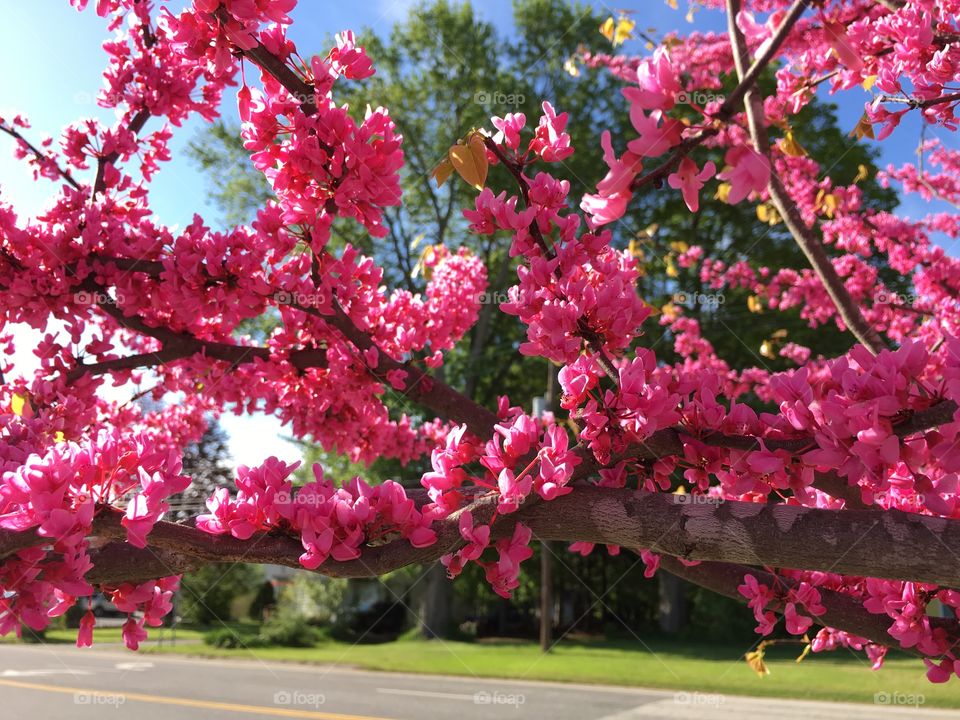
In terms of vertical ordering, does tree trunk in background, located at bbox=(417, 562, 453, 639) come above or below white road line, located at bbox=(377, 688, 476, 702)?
above

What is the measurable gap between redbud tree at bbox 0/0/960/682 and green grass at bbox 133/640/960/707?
9237 millimetres

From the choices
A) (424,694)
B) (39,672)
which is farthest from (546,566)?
(39,672)

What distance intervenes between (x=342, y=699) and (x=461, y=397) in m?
9.76

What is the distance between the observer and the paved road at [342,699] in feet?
30.7

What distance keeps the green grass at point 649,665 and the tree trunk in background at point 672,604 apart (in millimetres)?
2606

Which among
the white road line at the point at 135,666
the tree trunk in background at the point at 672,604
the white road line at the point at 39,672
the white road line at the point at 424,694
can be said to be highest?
the tree trunk in background at the point at 672,604

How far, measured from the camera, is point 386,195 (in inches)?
95.3

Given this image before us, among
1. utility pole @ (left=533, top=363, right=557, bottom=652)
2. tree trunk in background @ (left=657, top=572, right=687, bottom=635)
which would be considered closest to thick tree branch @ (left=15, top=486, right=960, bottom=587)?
utility pole @ (left=533, top=363, right=557, bottom=652)

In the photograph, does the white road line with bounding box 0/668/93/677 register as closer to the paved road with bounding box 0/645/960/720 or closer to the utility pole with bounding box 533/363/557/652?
the paved road with bounding box 0/645/960/720

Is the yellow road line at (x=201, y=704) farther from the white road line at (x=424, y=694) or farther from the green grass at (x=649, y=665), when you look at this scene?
the green grass at (x=649, y=665)

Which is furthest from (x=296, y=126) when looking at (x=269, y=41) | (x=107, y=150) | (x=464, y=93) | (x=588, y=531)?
(x=464, y=93)

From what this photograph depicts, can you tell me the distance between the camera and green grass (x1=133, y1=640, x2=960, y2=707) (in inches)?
423

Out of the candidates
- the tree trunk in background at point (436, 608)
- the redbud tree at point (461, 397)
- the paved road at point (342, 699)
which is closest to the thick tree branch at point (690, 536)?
the redbud tree at point (461, 397)

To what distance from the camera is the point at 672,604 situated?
22344 mm
